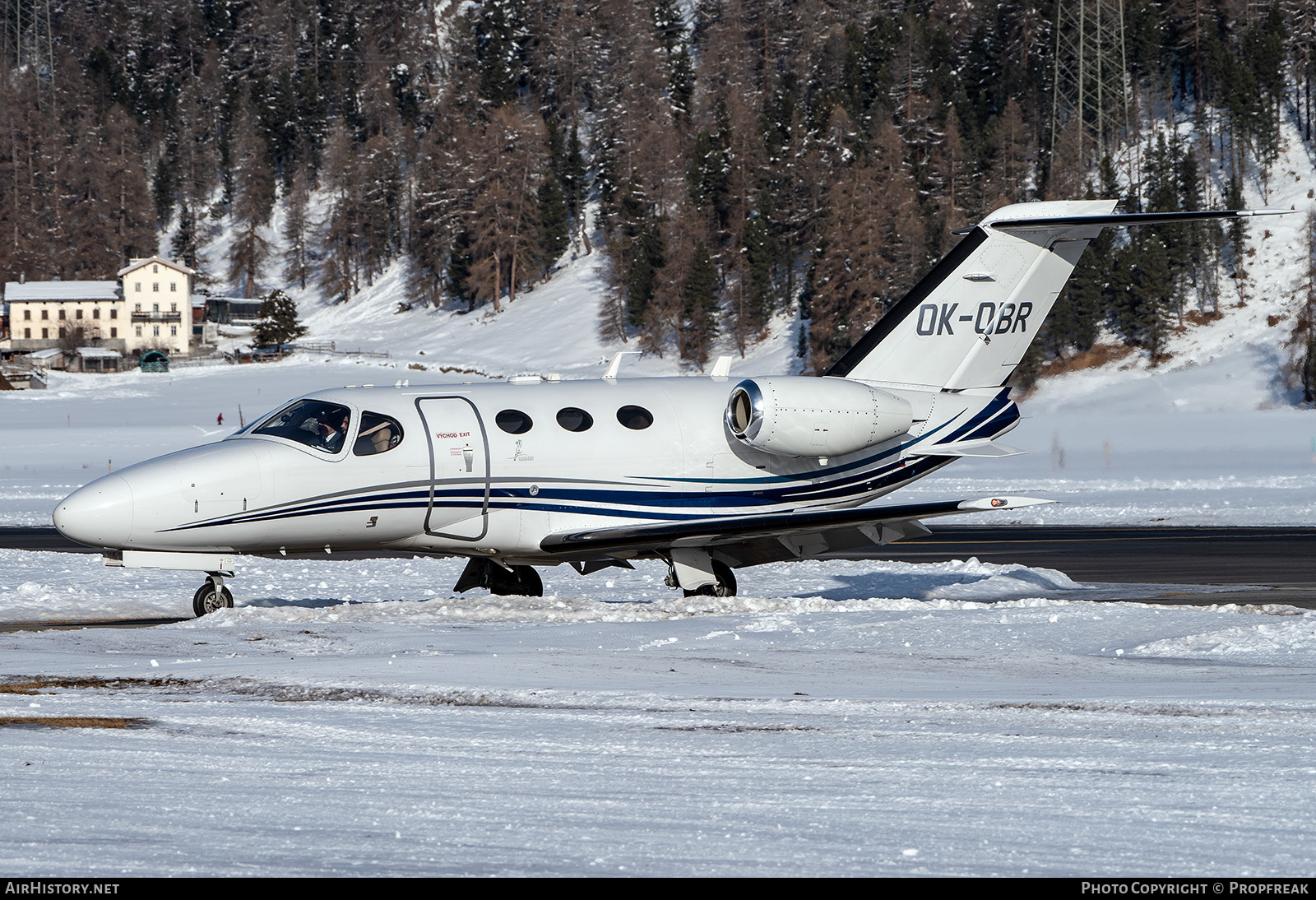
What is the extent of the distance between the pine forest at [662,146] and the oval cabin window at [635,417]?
208ft

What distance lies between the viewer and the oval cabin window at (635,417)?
1616cm

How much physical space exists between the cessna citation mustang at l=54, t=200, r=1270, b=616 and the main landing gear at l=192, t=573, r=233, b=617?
0.08 feet

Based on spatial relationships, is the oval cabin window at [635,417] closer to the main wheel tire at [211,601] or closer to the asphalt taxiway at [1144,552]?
the main wheel tire at [211,601]

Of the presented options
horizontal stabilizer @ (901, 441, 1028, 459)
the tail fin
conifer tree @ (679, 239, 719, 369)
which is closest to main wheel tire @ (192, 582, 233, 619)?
the tail fin

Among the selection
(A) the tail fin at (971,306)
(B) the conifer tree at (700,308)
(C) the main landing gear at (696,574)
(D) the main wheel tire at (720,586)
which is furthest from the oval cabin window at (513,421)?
(B) the conifer tree at (700,308)

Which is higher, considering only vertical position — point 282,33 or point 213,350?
point 282,33

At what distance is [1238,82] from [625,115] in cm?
5370

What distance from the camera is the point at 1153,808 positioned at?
19.4 feet

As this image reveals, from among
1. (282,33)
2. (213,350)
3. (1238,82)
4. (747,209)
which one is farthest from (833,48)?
(282,33)

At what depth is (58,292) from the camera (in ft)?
421

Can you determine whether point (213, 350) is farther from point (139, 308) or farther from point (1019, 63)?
point (1019, 63)

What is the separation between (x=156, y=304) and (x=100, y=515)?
123m

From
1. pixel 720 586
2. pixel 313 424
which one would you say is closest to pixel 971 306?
pixel 720 586

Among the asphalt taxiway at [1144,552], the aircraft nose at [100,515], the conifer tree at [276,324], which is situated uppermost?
the conifer tree at [276,324]
